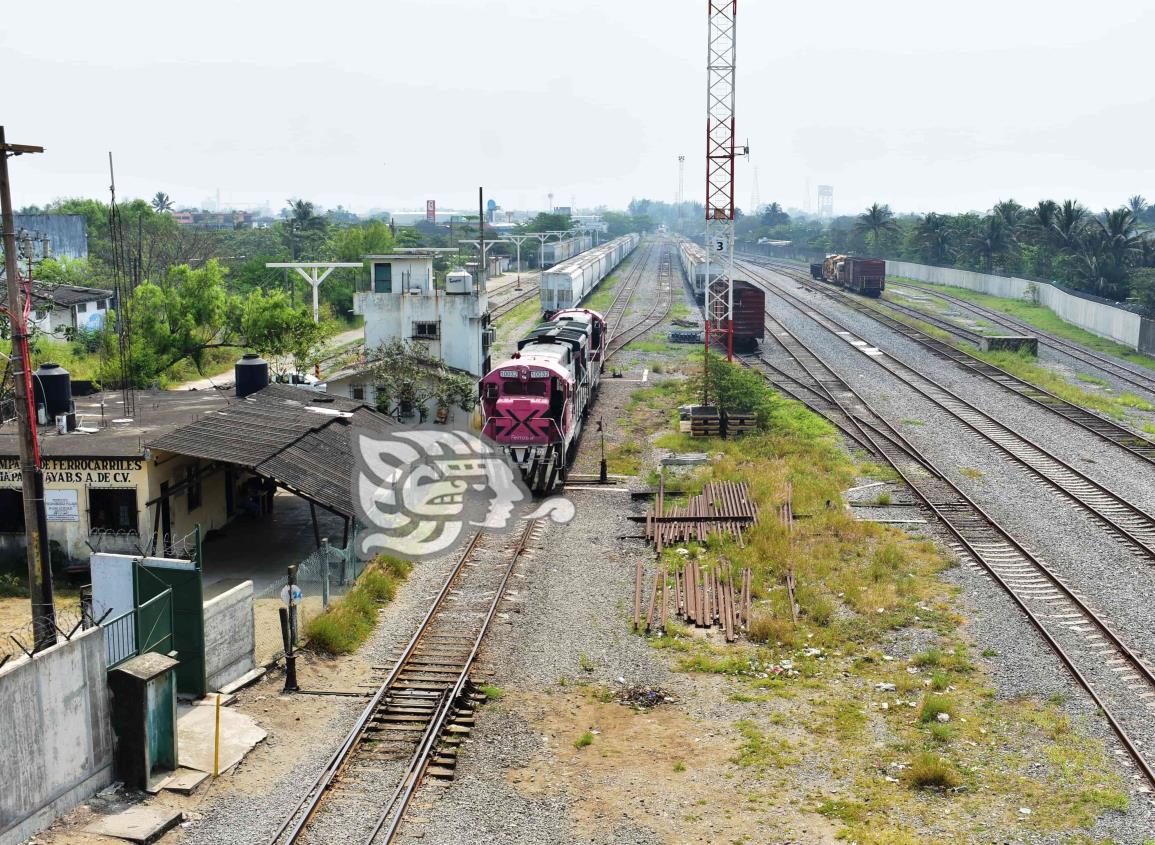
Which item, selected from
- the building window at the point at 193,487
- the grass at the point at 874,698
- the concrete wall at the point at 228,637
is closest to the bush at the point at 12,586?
the building window at the point at 193,487

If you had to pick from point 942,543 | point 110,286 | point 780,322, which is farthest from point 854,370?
point 110,286

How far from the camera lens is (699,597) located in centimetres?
2089

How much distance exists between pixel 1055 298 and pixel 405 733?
6721 cm

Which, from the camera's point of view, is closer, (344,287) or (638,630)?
(638,630)

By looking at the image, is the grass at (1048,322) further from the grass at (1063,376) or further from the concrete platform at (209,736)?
the concrete platform at (209,736)

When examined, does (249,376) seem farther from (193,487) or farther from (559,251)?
(559,251)

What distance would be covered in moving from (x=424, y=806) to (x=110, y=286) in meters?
61.3

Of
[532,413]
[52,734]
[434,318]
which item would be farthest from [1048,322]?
[52,734]

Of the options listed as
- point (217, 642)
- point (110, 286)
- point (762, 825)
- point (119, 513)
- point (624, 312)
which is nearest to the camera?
point (762, 825)

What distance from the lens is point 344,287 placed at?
3056 inches

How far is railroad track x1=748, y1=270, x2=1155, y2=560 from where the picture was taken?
24516mm

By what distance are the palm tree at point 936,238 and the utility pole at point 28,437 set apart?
101 metres

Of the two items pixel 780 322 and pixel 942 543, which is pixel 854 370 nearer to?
pixel 780 322

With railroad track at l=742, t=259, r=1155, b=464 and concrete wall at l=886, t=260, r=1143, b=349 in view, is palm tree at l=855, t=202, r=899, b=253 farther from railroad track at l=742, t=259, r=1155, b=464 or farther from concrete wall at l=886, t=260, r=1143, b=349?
railroad track at l=742, t=259, r=1155, b=464
